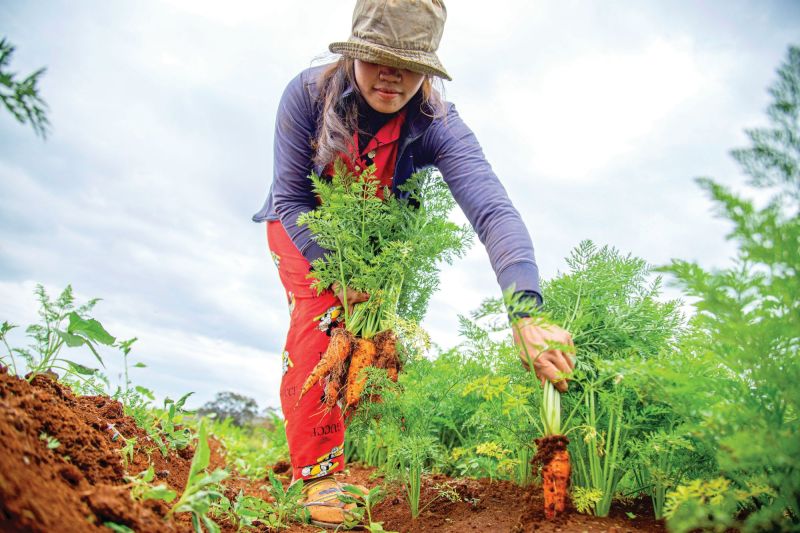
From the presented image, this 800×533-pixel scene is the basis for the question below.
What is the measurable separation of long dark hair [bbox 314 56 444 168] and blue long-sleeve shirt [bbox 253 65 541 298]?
0.04 m

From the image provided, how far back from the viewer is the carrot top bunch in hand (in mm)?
2775

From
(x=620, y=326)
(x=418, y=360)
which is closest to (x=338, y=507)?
(x=418, y=360)

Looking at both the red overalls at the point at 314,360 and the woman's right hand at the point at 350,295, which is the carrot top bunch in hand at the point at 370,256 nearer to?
the woman's right hand at the point at 350,295

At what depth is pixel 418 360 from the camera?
2.73 meters

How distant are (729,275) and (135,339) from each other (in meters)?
2.56

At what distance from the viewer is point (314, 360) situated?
308cm

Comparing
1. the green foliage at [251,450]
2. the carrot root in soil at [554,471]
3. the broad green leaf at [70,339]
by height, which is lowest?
the carrot root in soil at [554,471]

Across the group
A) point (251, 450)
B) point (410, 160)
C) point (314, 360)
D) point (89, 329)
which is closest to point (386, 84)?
point (410, 160)

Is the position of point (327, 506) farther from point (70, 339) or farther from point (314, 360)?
point (70, 339)

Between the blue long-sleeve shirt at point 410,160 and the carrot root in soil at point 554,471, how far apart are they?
912 millimetres

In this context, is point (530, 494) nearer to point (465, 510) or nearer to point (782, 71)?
point (465, 510)

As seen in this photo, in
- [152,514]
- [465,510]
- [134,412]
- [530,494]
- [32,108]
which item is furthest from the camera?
[134,412]

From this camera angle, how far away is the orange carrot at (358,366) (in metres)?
2.71

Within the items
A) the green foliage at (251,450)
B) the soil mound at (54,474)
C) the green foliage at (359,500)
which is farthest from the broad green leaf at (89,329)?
the green foliage at (251,450)
